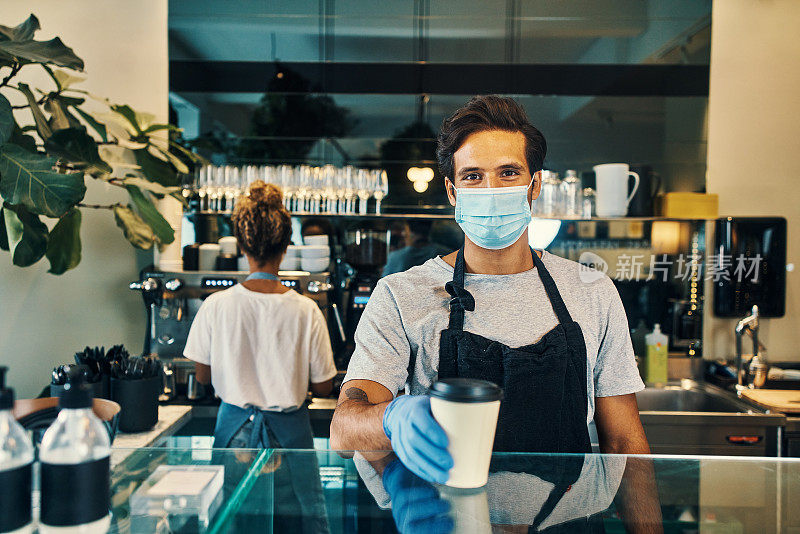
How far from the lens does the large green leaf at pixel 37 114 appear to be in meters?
2.43

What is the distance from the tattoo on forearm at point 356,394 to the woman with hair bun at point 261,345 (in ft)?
3.87

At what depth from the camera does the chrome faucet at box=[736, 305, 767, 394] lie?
3.32m

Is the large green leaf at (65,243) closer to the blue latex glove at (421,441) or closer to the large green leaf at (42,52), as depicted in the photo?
the large green leaf at (42,52)

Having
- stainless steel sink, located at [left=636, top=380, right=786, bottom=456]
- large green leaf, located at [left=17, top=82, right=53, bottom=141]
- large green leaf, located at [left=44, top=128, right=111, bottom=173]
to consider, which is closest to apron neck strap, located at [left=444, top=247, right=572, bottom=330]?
stainless steel sink, located at [left=636, top=380, right=786, bottom=456]

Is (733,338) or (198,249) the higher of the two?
(198,249)

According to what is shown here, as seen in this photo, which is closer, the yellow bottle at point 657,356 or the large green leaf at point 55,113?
the large green leaf at point 55,113

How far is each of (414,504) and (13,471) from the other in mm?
526

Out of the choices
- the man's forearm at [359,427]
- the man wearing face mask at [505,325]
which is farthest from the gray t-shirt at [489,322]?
the man's forearm at [359,427]

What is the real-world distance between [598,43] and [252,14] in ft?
7.04

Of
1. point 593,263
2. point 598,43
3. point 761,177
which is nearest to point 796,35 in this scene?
point 761,177

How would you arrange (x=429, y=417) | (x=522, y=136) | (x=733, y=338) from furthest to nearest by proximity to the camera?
1. (x=733, y=338)
2. (x=522, y=136)
3. (x=429, y=417)

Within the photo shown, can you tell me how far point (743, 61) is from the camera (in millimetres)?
3684

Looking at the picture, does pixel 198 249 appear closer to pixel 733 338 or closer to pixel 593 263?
pixel 593 263

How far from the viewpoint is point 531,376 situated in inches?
54.0
